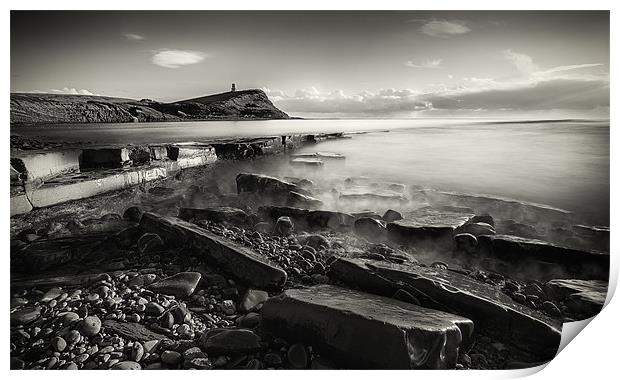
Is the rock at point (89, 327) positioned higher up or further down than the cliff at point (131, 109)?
further down

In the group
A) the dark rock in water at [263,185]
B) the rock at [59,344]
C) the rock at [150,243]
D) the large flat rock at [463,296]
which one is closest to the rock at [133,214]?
the rock at [150,243]

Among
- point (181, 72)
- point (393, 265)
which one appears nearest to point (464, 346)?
point (393, 265)

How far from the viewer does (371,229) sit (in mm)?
2125

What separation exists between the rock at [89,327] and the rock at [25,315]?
0.25m

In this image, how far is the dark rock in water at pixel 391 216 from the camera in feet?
7.06

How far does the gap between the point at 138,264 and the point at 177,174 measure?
581 mm

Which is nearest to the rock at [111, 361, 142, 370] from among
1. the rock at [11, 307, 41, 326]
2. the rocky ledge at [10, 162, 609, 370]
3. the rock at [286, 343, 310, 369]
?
the rocky ledge at [10, 162, 609, 370]

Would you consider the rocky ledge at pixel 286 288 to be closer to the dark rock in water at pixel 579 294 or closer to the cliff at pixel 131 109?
the dark rock in water at pixel 579 294

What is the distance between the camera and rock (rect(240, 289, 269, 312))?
1.81 metres

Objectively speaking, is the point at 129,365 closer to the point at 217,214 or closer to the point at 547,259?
the point at 217,214

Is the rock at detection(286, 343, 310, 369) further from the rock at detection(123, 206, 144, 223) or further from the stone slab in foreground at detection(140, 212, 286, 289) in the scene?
the rock at detection(123, 206, 144, 223)

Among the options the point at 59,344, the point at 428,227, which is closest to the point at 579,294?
the point at 428,227

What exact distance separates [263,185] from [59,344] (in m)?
1.19

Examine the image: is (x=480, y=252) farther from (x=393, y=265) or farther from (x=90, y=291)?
(x=90, y=291)
